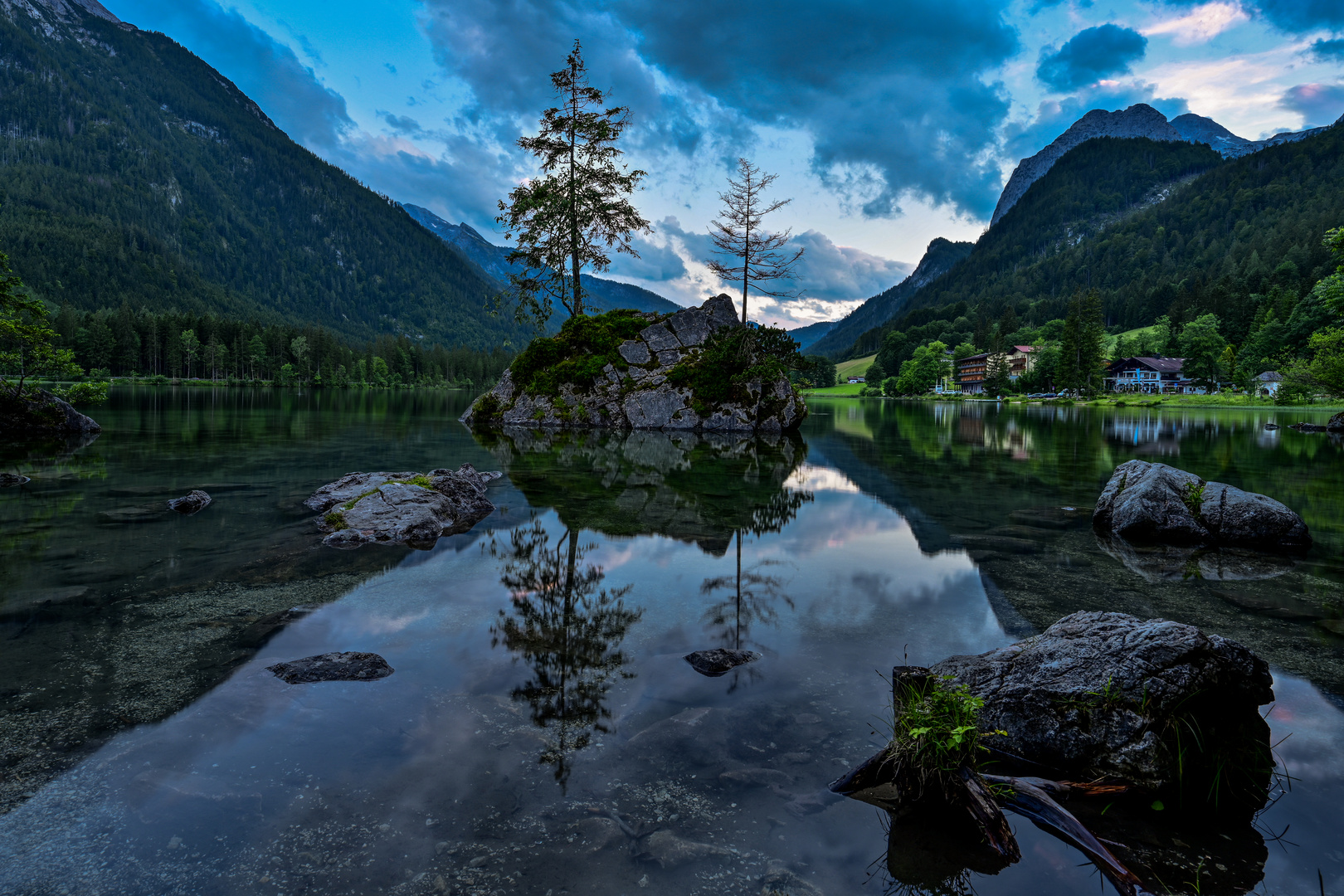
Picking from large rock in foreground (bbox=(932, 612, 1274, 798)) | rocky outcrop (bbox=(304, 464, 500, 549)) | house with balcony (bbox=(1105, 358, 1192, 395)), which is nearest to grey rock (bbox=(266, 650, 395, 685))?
rocky outcrop (bbox=(304, 464, 500, 549))

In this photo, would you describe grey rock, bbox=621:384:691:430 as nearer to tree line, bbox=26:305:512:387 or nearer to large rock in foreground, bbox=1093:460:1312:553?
large rock in foreground, bbox=1093:460:1312:553

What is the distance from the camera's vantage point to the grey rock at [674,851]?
407 centimetres

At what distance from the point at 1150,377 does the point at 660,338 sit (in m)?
140

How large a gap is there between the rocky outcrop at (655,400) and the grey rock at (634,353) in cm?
6

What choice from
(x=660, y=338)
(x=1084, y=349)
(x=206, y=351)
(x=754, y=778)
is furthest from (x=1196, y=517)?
(x=206, y=351)

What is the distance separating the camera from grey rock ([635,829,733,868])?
4074mm

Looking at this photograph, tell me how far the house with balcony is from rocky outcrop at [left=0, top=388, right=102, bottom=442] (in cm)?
15845

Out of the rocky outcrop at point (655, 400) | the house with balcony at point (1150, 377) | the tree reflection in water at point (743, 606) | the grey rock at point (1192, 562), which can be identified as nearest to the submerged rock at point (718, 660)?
the tree reflection in water at point (743, 606)

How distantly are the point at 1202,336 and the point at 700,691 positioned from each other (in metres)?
153

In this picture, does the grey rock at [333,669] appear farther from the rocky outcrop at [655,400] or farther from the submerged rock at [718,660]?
the rocky outcrop at [655,400]

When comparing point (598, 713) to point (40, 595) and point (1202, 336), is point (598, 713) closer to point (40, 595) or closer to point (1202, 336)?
point (40, 595)

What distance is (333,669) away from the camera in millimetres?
6703

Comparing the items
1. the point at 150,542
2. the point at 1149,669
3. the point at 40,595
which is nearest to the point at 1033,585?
the point at 1149,669

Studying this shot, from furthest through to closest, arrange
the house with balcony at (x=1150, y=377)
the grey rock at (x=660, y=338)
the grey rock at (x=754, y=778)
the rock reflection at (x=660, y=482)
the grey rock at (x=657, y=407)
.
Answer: the house with balcony at (x=1150, y=377), the grey rock at (x=660, y=338), the grey rock at (x=657, y=407), the rock reflection at (x=660, y=482), the grey rock at (x=754, y=778)
